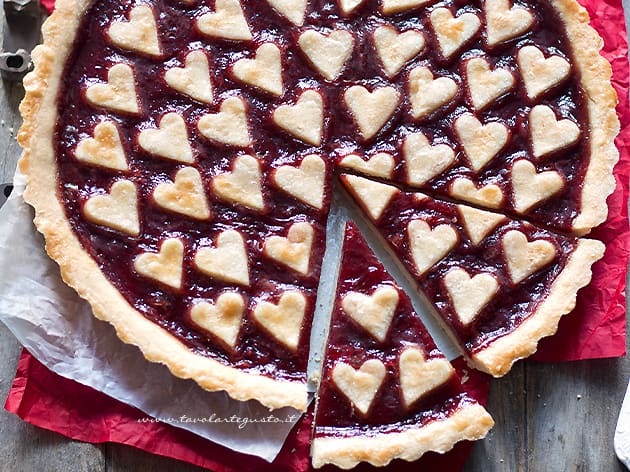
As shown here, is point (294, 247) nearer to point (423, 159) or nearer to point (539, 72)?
point (423, 159)

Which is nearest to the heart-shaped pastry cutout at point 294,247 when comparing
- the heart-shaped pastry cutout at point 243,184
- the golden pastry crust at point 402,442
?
the heart-shaped pastry cutout at point 243,184

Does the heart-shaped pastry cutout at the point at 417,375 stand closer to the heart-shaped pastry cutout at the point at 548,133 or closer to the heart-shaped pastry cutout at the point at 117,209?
the heart-shaped pastry cutout at the point at 548,133

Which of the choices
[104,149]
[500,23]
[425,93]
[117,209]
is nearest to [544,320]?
[425,93]

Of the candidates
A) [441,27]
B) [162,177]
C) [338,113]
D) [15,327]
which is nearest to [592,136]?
[441,27]

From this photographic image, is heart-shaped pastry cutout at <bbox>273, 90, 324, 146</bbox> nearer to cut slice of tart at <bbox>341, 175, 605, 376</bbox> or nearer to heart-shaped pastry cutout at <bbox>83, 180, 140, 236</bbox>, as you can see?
cut slice of tart at <bbox>341, 175, 605, 376</bbox>

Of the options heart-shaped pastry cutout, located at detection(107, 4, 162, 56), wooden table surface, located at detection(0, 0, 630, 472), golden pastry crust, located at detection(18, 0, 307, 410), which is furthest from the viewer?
wooden table surface, located at detection(0, 0, 630, 472)

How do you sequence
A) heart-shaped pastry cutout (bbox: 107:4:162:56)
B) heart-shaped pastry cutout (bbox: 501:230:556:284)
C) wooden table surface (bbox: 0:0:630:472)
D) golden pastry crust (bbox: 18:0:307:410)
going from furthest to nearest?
wooden table surface (bbox: 0:0:630:472) → heart-shaped pastry cutout (bbox: 501:230:556:284) → heart-shaped pastry cutout (bbox: 107:4:162:56) → golden pastry crust (bbox: 18:0:307:410)

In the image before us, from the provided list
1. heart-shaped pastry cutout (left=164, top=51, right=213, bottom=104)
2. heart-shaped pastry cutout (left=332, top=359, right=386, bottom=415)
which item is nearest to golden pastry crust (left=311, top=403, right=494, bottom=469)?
heart-shaped pastry cutout (left=332, top=359, right=386, bottom=415)
